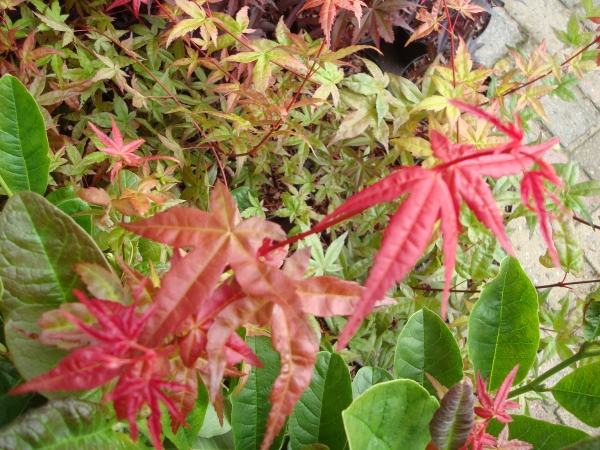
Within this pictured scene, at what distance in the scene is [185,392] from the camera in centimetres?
49

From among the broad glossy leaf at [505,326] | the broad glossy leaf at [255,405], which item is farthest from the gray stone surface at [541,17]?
the broad glossy leaf at [255,405]

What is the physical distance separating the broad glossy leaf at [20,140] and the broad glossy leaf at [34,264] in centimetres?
17

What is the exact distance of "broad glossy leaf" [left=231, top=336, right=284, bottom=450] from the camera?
66 centimetres

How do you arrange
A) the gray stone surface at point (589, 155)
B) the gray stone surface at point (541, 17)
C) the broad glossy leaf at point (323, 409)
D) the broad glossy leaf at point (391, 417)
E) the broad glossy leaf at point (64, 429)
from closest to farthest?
the broad glossy leaf at point (64, 429) → the broad glossy leaf at point (391, 417) → the broad glossy leaf at point (323, 409) → the gray stone surface at point (589, 155) → the gray stone surface at point (541, 17)

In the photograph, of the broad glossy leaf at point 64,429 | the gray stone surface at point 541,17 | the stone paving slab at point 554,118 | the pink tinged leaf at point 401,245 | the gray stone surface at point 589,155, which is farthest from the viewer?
the gray stone surface at point 541,17

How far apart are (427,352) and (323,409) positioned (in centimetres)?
17

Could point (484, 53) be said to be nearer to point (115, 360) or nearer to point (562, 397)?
point (562, 397)

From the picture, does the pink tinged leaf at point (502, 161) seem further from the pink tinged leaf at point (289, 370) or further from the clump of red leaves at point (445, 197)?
the pink tinged leaf at point (289, 370)

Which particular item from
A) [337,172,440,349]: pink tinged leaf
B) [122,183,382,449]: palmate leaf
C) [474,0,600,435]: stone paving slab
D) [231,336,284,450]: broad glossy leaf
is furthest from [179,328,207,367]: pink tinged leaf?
[474,0,600,435]: stone paving slab

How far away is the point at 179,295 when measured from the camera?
387 millimetres

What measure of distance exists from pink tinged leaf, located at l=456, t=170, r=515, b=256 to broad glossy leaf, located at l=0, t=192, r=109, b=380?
14.1 inches

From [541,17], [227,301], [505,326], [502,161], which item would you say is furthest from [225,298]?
[541,17]

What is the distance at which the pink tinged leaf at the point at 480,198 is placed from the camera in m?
0.40

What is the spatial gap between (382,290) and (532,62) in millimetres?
1006
